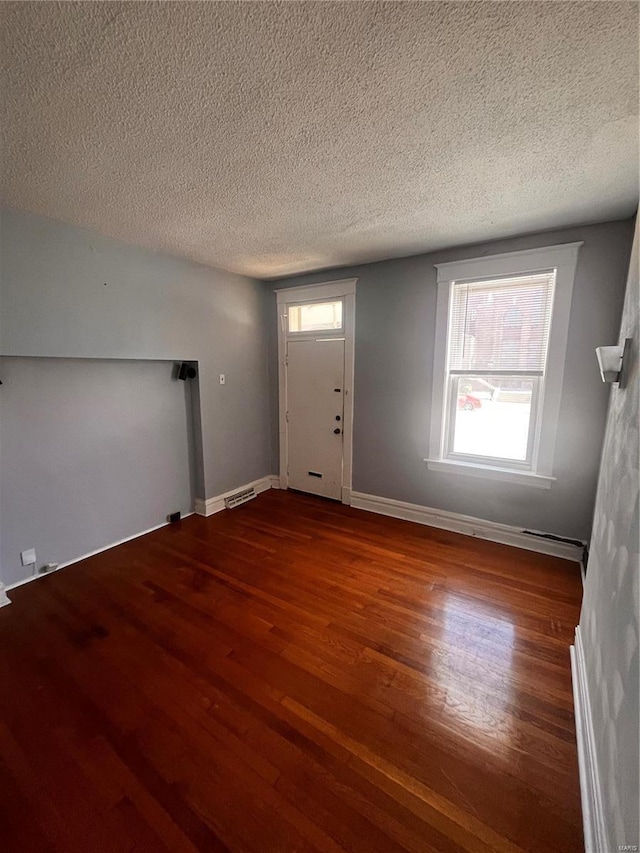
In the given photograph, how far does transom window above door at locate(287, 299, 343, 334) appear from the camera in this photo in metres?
3.76

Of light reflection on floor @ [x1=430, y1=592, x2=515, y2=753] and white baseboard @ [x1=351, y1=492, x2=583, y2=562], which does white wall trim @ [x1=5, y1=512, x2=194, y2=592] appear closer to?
white baseboard @ [x1=351, y1=492, x2=583, y2=562]

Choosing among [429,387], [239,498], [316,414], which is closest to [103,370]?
[239,498]

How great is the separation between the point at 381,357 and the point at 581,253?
5.69 feet

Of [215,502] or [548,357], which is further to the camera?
[215,502]

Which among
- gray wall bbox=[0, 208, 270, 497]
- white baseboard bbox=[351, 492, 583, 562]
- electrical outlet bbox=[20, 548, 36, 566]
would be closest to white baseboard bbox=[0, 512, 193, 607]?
electrical outlet bbox=[20, 548, 36, 566]

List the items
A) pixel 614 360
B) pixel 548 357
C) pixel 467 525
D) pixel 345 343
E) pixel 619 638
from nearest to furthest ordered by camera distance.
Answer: pixel 619 638
pixel 614 360
pixel 548 357
pixel 467 525
pixel 345 343

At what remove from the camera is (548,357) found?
268 centimetres

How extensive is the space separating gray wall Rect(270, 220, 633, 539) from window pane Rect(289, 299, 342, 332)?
268mm

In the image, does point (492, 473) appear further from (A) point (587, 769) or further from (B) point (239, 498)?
(B) point (239, 498)

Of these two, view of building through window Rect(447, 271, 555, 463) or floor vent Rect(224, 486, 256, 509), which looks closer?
view of building through window Rect(447, 271, 555, 463)

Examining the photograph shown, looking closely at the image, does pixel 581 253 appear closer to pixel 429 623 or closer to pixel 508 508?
pixel 508 508

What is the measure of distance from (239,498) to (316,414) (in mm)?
1352

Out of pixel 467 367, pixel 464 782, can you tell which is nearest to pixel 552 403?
pixel 467 367

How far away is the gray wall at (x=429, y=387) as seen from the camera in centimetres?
249
